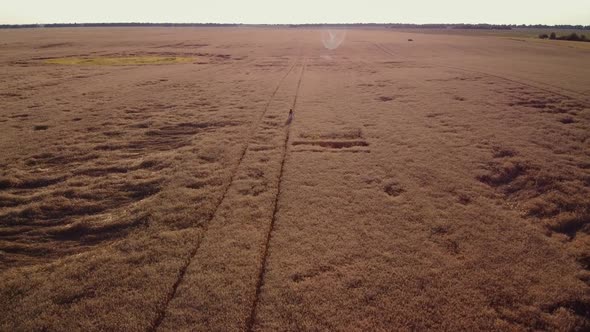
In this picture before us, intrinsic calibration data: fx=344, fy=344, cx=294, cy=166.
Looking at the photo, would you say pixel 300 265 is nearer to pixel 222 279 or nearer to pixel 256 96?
pixel 222 279

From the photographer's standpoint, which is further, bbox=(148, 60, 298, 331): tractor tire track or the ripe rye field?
the ripe rye field

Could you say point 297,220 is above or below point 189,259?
above

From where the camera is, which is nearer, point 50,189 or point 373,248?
point 373,248

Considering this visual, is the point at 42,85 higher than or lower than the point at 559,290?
higher

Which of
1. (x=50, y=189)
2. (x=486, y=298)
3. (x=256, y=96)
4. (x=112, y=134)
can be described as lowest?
(x=486, y=298)

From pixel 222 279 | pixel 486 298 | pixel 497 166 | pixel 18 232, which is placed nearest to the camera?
pixel 486 298

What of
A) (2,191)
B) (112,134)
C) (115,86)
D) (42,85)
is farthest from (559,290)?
(42,85)

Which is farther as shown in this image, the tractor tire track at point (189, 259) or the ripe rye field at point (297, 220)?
the ripe rye field at point (297, 220)

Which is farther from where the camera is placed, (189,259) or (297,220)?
(297,220)
